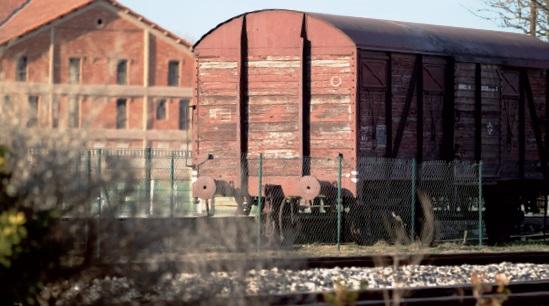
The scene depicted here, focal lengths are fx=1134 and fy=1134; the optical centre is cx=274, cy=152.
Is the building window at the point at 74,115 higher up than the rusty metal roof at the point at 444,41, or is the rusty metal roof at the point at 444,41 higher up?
the rusty metal roof at the point at 444,41

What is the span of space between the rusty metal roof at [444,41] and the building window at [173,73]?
31339 millimetres

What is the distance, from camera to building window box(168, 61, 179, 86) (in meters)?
57.4

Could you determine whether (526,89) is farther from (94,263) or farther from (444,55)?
(94,263)

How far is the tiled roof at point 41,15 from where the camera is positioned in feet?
186

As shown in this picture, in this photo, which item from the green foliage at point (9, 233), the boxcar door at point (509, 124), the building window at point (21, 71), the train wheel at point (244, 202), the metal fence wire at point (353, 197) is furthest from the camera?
the boxcar door at point (509, 124)

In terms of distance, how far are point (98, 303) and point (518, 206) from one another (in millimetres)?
18803

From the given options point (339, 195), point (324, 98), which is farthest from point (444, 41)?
point (339, 195)

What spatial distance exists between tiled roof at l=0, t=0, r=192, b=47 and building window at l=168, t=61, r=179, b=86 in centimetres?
122

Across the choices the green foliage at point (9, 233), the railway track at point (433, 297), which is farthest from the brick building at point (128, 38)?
the green foliage at point (9, 233)

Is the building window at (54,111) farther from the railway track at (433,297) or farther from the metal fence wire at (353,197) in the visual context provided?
the metal fence wire at (353,197)

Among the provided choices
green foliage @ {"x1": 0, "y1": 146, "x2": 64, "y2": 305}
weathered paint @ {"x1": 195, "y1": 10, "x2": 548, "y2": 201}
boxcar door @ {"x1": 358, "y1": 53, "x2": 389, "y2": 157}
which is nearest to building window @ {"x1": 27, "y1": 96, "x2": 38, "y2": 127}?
green foliage @ {"x1": 0, "y1": 146, "x2": 64, "y2": 305}

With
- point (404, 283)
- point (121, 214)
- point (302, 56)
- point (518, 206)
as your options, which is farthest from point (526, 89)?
point (121, 214)

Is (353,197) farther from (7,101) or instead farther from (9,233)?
(9,233)

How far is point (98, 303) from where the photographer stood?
8.57 m
